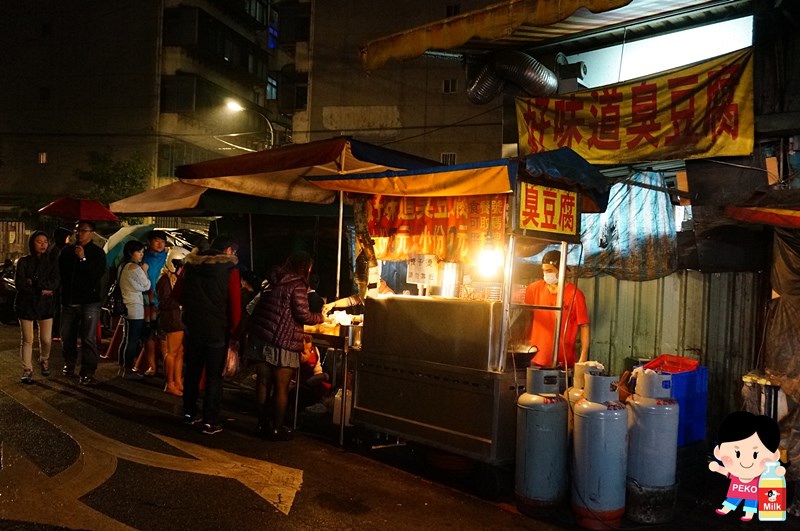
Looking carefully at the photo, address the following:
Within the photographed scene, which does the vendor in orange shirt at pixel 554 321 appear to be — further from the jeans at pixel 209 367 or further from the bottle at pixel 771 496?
the jeans at pixel 209 367

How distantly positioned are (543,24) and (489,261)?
3.81 m

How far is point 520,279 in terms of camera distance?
995 cm

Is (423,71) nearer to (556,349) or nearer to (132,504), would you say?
(556,349)

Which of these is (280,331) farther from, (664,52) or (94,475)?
(664,52)

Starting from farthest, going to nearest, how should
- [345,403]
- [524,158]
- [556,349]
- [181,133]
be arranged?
1. [181,133]
2. [345,403]
3. [556,349]
4. [524,158]

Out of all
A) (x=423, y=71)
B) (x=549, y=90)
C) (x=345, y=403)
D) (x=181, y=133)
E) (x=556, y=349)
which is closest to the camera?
(x=556, y=349)

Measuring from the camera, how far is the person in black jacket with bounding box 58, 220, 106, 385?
9727 millimetres

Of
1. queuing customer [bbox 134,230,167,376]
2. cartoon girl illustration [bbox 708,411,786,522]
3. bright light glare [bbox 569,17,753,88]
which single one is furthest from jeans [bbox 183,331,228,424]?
bright light glare [bbox 569,17,753,88]

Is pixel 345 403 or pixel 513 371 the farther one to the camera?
pixel 345 403

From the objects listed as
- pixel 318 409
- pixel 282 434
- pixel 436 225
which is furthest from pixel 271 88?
pixel 282 434

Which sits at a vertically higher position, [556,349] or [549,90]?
[549,90]

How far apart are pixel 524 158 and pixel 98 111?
33393 mm

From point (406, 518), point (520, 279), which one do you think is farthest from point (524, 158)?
point (520, 279)

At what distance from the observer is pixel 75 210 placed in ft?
47.4
